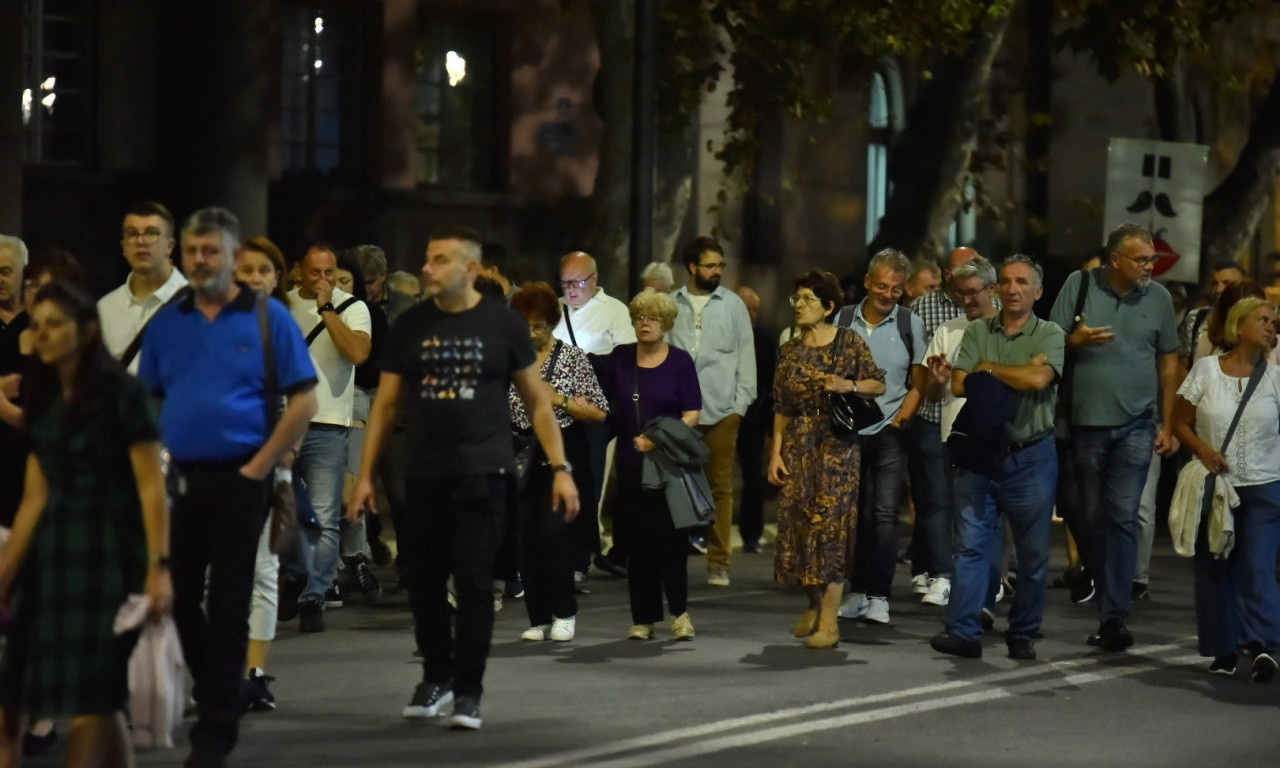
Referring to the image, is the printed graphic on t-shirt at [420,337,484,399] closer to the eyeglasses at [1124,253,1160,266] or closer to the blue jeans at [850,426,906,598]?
the eyeglasses at [1124,253,1160,266]

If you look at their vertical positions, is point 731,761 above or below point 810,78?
below

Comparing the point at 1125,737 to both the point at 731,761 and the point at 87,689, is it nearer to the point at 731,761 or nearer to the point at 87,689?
the point at 731,761

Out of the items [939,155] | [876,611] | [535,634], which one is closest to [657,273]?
[876,611]

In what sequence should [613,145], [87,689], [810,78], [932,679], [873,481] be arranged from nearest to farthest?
[87,689] → [932,679] → [873,481] → [613,145] → [810,78]

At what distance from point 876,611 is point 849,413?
129 centimetres

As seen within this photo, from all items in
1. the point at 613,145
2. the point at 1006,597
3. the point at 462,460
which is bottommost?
the point at 1006,597

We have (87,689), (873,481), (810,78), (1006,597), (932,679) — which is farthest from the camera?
(810,78)

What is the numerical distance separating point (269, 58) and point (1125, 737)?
43.7 ft

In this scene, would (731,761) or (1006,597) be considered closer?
(731,761)

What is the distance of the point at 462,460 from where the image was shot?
9.04 m

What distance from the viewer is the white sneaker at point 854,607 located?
12.6 metres

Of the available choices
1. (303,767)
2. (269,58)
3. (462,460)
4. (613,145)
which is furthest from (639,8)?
(303,767)

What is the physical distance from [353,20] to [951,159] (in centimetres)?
538

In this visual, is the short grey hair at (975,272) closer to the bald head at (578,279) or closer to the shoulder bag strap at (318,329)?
the bald head at (578,279)
